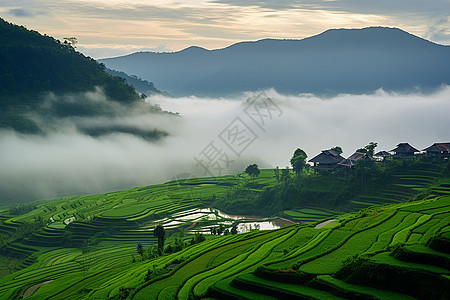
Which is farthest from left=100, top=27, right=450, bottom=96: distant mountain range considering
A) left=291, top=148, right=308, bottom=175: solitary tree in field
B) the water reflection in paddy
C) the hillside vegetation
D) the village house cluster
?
the hillside vegetation

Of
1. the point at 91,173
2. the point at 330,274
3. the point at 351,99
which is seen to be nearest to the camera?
the point at 330,274

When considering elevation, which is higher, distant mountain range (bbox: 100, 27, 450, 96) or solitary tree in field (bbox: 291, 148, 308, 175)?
distant mountain range (bbox: 100, 27, 450, 96)

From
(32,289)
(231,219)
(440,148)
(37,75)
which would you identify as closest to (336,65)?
(37,75)

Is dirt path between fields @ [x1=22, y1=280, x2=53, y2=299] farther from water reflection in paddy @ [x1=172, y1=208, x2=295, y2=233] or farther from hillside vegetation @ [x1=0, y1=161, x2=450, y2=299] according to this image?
water reflection in paddy @ [x1=172, y1=208, x2=295, y2=233]

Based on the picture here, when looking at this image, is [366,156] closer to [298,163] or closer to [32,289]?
[298,163]

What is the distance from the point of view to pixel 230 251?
1808 cm

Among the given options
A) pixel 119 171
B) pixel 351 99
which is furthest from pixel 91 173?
pixel 351 99

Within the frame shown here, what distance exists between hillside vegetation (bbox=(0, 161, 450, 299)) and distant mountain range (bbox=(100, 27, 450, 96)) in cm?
12459

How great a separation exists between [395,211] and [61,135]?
190 feet

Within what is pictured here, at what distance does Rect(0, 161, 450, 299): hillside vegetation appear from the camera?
10945mm

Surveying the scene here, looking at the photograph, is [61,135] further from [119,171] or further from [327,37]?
[327,37]

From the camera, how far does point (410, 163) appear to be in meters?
35.2

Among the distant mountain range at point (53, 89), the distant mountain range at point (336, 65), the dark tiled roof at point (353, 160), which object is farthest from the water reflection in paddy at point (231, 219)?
the distant mountain range at point (336, 65)

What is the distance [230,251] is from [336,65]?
511ft
